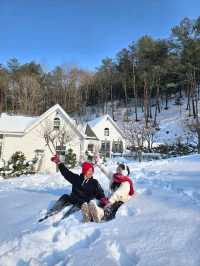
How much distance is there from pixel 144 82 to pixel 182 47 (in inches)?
264

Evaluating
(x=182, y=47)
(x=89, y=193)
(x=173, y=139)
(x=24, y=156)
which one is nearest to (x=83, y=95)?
(x=182, y=47)

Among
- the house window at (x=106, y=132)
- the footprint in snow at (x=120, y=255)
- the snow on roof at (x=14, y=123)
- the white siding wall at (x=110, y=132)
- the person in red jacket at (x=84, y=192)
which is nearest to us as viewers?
the footprint in snow at (x=120, y=255)

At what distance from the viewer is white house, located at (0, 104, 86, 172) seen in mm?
19141

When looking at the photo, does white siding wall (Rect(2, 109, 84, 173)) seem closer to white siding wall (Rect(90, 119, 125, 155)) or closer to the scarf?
white siding wall (Rect(90, 119, 125, 155))

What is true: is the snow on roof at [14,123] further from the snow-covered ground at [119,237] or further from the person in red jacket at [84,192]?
the person in red jacket at [84,192]

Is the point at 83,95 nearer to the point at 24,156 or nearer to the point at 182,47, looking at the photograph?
the point at 182,47

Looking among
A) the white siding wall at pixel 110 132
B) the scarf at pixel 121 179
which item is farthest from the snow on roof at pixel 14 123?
the scarf at pixel 121 179

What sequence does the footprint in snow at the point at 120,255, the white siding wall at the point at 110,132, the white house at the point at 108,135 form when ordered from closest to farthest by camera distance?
the footprint in snow at the point at 120,255
the white house at the point at 108,135
the white siding wall at the point at 110,132

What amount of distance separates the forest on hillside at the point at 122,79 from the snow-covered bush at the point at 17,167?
20.3 meters

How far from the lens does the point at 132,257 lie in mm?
3158

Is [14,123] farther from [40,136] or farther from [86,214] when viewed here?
[86,214]

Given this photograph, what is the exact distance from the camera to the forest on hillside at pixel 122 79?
3584 centimetres

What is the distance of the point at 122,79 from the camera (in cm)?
4212

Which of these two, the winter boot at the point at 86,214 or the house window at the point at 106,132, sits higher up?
the house window at the point at 106,132
